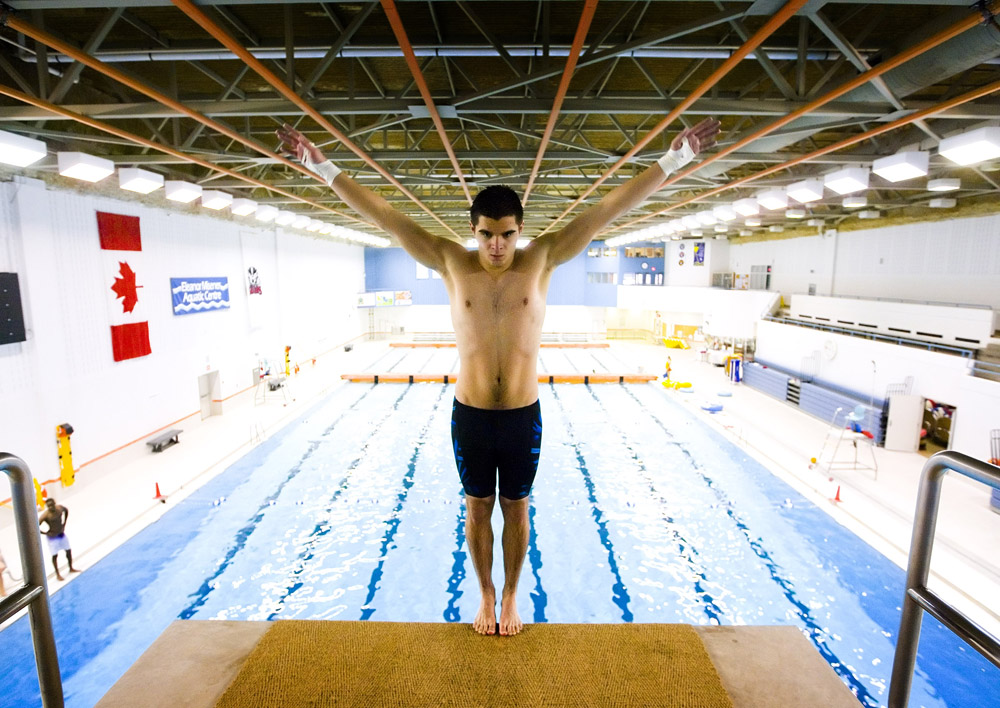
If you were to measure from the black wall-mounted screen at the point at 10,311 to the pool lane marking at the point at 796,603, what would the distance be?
399 inches

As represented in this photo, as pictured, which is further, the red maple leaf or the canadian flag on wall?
the red maple leaf

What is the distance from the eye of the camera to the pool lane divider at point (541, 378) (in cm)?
1652

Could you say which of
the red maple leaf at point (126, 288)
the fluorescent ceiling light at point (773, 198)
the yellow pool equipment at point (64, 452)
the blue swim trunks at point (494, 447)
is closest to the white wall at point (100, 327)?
the yellow pool equipment at point (64, 452)

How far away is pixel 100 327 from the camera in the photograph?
8703mm

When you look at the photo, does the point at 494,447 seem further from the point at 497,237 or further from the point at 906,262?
the point at 906,262

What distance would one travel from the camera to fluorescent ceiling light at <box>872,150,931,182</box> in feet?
20.1

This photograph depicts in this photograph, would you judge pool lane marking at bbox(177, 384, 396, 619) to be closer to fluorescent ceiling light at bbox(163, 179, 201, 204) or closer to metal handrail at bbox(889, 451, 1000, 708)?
fluorescent ceiling light at bbox(163, 179, 201, 204)

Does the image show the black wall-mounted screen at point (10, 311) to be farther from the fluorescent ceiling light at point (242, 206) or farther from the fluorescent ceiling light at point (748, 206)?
the fluorescent ceiling light at point (748, 206)

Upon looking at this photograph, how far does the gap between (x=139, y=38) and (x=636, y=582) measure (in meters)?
8.26

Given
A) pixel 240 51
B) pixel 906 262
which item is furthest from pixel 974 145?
pixel 906 262

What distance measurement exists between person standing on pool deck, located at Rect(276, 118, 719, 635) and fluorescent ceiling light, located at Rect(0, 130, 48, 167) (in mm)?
5843

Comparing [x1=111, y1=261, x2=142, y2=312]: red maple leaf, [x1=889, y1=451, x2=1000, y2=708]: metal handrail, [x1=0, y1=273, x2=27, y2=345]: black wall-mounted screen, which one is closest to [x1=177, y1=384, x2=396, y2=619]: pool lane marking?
[x1=0, y1=273, x2=27, y2=345]: black wall-mounted screen

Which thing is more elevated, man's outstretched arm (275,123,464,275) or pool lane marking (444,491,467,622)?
man's outstretched arm (275,123,464,275)

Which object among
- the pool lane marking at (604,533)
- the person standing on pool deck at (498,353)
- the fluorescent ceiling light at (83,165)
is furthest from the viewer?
the fluorescent ceiling light at (83,165)
